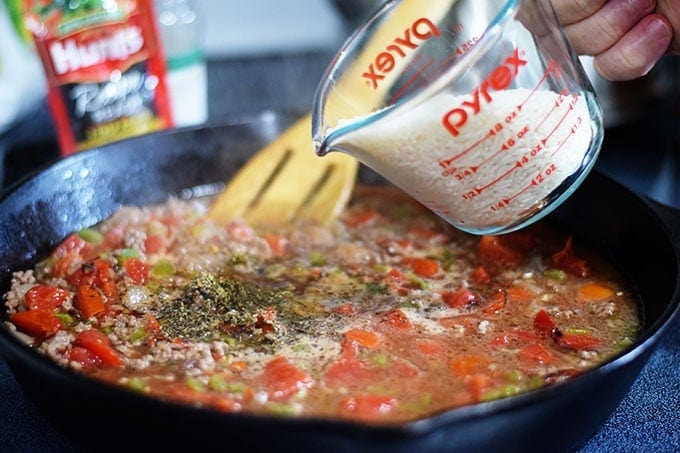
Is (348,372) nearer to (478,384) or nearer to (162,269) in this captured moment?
(478,384)

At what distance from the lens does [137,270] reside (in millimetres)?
1765

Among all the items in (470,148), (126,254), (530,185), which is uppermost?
(470,148)

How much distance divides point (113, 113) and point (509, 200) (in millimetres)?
1325

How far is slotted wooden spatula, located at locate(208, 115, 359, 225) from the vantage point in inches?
82.4

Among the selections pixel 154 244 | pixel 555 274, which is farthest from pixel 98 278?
pixel 555 274

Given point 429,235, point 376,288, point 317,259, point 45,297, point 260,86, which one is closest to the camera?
point 45,297

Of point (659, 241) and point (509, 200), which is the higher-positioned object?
point (509, 200)

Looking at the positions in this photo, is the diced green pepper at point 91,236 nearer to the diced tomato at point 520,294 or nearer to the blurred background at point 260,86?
the blurred background at point 260,86

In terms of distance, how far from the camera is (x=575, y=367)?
4.81 feet

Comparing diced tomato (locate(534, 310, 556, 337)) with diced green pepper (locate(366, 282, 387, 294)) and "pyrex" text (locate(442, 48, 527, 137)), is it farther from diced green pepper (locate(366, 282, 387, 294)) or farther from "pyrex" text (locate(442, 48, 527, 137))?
"pyrex" text (locate(442, 48, 527, 137))

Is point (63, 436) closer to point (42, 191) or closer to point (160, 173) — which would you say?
point (42, 191)

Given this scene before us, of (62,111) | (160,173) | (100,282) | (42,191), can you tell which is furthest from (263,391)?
(62,111)

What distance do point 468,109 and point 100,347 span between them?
73 cm

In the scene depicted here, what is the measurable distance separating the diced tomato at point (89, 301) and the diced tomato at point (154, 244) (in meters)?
0.21
